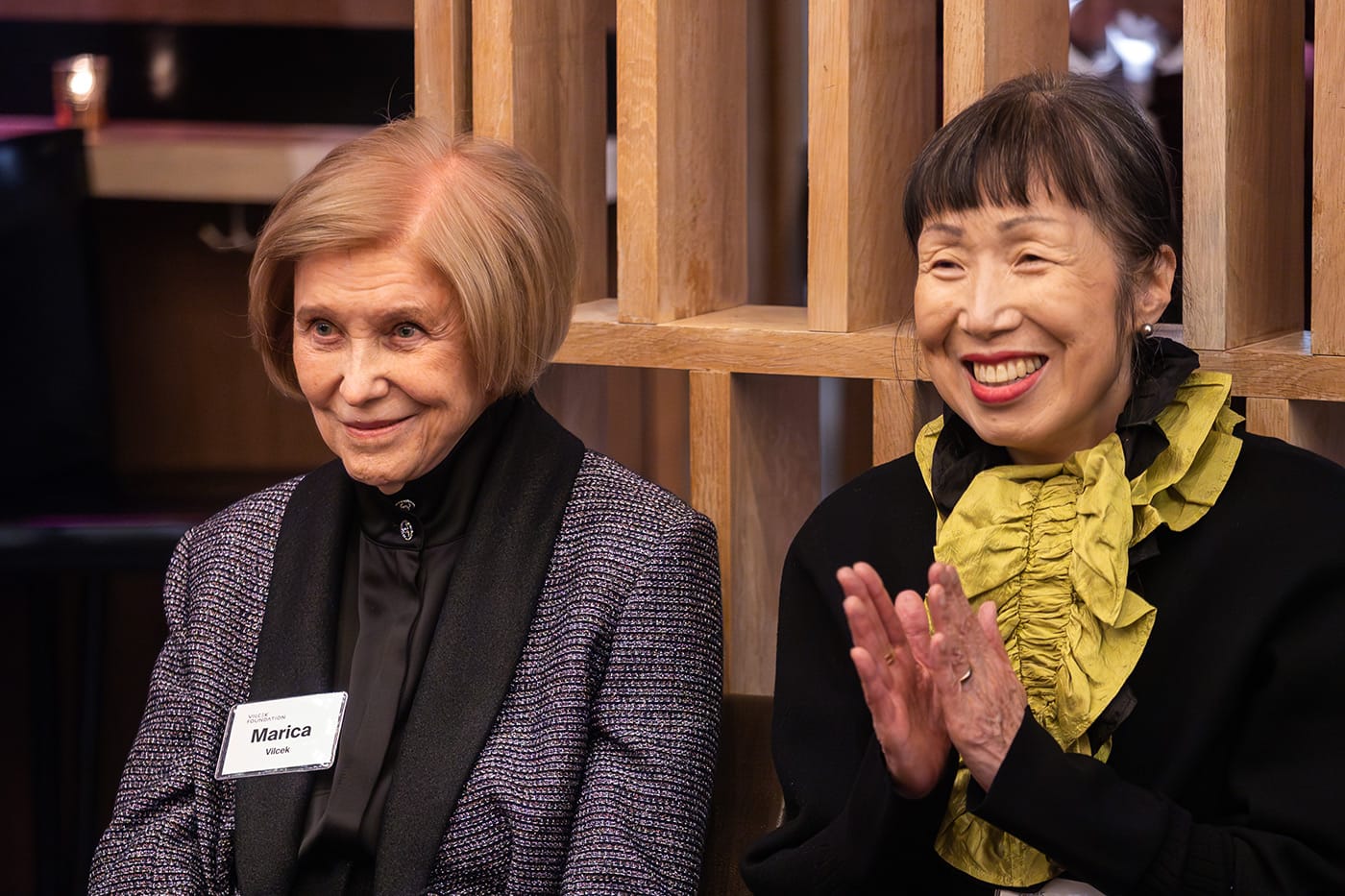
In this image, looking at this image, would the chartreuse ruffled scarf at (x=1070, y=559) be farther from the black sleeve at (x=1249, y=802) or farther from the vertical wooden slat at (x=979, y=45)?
the vertical wooden slat at (x=979, y=45)

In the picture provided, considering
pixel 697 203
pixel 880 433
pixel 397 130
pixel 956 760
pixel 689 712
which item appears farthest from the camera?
pixel 697 203

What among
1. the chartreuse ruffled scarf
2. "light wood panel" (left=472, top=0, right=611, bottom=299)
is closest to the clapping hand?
the chartreuse ruffled scarf

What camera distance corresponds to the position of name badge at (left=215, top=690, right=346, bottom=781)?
2004 millimetres

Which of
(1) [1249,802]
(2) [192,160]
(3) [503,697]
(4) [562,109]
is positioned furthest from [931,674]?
(2) [192,160]

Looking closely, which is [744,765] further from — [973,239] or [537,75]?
[537,75]

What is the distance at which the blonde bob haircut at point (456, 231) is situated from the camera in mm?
2010

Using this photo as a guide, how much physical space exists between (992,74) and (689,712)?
88 centimetres

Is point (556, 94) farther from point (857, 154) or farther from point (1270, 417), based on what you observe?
point (1270, 417)

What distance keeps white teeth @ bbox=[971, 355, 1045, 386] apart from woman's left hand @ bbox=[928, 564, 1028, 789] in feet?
0.88

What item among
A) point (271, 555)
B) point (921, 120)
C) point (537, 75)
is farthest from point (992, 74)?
point (271, 555)

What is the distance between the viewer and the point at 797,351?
229 cm

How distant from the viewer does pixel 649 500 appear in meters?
2.09

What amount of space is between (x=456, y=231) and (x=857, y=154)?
0.57m

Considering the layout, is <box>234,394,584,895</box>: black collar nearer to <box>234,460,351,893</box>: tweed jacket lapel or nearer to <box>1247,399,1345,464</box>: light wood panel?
<box>234,460,351,893</box>: tweed jacket lapel
